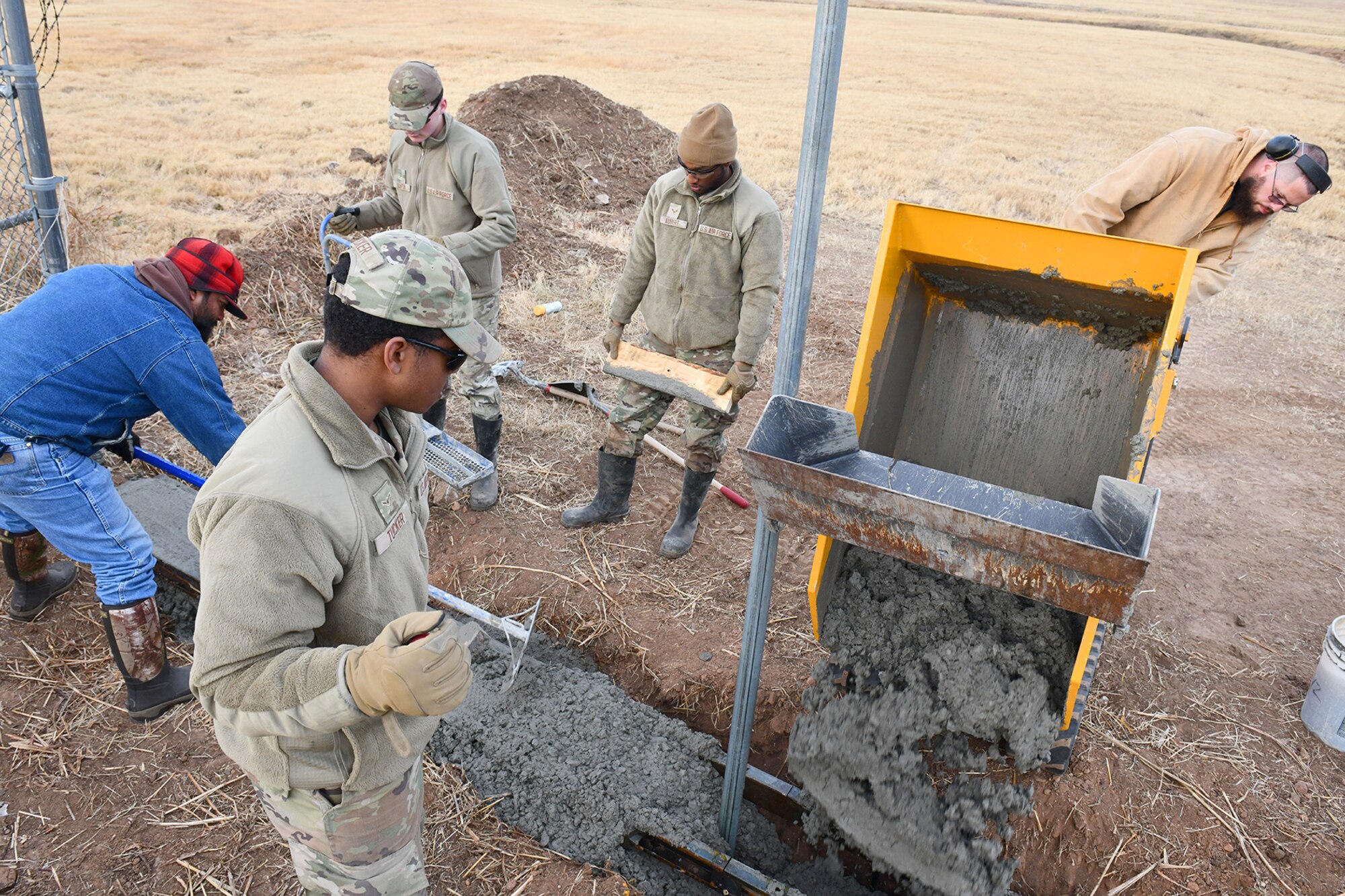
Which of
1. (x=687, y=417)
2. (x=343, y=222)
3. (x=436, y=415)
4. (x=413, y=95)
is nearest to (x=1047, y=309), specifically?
(x=687, y=417)

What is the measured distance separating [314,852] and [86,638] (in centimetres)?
231

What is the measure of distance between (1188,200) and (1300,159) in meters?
0.39

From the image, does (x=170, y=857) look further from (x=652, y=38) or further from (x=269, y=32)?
(x=652, y=38)

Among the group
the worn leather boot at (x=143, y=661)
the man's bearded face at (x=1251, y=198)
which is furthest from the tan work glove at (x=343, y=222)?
the man's bearded face at (x=1251, y=198)

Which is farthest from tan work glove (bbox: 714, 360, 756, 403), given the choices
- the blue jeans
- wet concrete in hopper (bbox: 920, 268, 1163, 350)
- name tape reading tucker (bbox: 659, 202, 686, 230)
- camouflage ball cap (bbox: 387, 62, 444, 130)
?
the blue jeans

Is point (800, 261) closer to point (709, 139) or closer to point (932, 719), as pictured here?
point (932, 719)

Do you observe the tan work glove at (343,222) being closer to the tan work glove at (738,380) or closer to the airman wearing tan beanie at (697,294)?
the airman wearing tan beanie at (697,294)

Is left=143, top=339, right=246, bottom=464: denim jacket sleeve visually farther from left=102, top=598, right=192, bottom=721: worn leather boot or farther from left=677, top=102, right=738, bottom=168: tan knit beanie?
left=677, top=102, right=738, bottom=168: tan knit beanie

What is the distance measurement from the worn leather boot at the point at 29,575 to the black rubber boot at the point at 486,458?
72.4 inches

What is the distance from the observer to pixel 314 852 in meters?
1.98

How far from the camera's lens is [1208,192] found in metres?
3.56

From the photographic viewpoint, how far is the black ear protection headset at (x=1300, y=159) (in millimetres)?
3396

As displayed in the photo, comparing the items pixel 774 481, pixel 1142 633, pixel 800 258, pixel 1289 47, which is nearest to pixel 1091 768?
pixel 1142 633

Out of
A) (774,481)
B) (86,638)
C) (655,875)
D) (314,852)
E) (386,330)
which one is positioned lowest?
(655,875)
